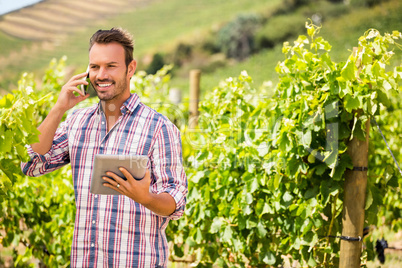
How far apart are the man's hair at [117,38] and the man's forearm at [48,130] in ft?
0.98

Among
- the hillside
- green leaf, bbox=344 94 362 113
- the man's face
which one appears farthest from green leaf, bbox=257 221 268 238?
the hillside

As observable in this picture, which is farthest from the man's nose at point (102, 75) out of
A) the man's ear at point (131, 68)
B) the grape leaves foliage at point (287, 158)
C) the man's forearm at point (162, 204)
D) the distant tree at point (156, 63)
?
the distant tree at point (156, 63)

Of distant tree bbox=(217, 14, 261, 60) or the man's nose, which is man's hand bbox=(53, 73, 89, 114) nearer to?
the man's nose

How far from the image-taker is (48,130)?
187 centimetres

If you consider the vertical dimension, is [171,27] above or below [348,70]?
above

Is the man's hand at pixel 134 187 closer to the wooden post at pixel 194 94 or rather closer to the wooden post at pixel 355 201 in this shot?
the wooden post at pixel 355 201

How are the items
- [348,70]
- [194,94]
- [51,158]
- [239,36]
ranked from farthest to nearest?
[239,36], [194,94], [348,70], [51,158]

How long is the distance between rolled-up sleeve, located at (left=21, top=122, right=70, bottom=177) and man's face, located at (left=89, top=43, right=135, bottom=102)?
258mm

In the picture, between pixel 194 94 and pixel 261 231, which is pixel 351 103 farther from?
pixel 194 94

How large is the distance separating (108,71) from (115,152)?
0.98ft

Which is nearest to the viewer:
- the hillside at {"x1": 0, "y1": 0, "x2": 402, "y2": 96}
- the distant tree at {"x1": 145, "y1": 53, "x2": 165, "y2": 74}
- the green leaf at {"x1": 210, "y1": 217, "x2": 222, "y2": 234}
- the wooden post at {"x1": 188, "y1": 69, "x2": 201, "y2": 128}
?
the green leaf at {"x1": 210, "y1": 217, "x2": 222, "y2": 234}

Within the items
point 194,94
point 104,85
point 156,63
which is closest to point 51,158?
point 104,85

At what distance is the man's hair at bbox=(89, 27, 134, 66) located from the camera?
188 centimetres

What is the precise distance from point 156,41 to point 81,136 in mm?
34497
